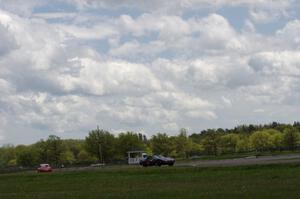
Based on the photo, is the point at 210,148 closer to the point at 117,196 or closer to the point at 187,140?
the point at 187,140

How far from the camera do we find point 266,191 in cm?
2267

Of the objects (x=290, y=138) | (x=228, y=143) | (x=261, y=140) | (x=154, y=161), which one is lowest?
(x=154, y=161)

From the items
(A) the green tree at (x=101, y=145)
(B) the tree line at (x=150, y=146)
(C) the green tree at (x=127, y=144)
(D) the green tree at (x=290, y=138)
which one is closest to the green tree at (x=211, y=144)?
(B) the tree line at (x=150, y=146)

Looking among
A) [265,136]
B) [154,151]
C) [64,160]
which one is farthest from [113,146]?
[265,136]

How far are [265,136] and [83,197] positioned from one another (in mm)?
146813

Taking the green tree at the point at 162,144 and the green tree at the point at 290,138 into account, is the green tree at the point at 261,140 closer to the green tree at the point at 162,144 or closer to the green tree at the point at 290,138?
the green tree at the point at 290,138

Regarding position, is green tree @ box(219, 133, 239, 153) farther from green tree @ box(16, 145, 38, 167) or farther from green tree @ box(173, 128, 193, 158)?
green tree @ box(16, 145, 38, 167)

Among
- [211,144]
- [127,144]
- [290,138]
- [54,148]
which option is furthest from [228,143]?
[54,148]

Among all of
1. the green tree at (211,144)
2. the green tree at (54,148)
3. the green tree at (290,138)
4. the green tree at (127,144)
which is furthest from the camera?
the green tree at (54,148)

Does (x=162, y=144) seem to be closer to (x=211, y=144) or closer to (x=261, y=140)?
(x=211, y=144)

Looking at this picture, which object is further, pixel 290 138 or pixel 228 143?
pixel 228 143

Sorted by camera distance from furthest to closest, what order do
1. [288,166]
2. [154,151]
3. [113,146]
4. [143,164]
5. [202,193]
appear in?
[154,151] < [113,146] < [143,164] < [288,166] < [202,193]

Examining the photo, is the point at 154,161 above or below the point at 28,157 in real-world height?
below

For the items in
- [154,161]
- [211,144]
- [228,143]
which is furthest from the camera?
[228,143]
